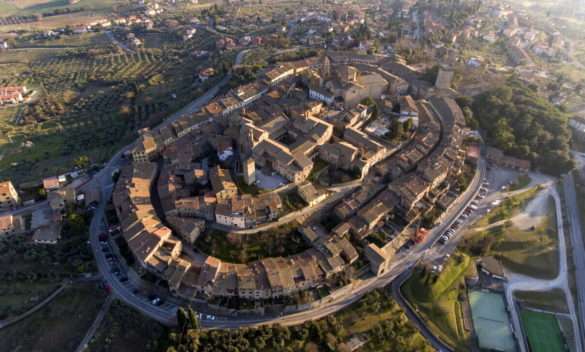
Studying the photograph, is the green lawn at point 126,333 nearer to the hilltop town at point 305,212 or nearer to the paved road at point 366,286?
the hilltop town at point 305,212

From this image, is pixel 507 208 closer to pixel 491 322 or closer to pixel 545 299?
pixel 545 299

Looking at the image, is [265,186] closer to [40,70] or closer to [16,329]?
[16,329]

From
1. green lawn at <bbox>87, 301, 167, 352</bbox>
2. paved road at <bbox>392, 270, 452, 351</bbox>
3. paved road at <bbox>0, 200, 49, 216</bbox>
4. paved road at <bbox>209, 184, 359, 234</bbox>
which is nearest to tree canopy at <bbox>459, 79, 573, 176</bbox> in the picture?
paved road at <bbox>209, 184, 359, 234</bbox>

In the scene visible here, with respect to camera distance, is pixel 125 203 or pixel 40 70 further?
pixel 40 70

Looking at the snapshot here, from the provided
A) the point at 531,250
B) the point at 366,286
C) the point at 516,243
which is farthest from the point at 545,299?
the point at 366,286

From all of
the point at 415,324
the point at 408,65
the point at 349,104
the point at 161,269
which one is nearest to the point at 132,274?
the point at 161,269

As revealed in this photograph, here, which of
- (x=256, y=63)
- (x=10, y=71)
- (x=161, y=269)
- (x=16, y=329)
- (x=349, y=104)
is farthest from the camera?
(x=10, y=71)
